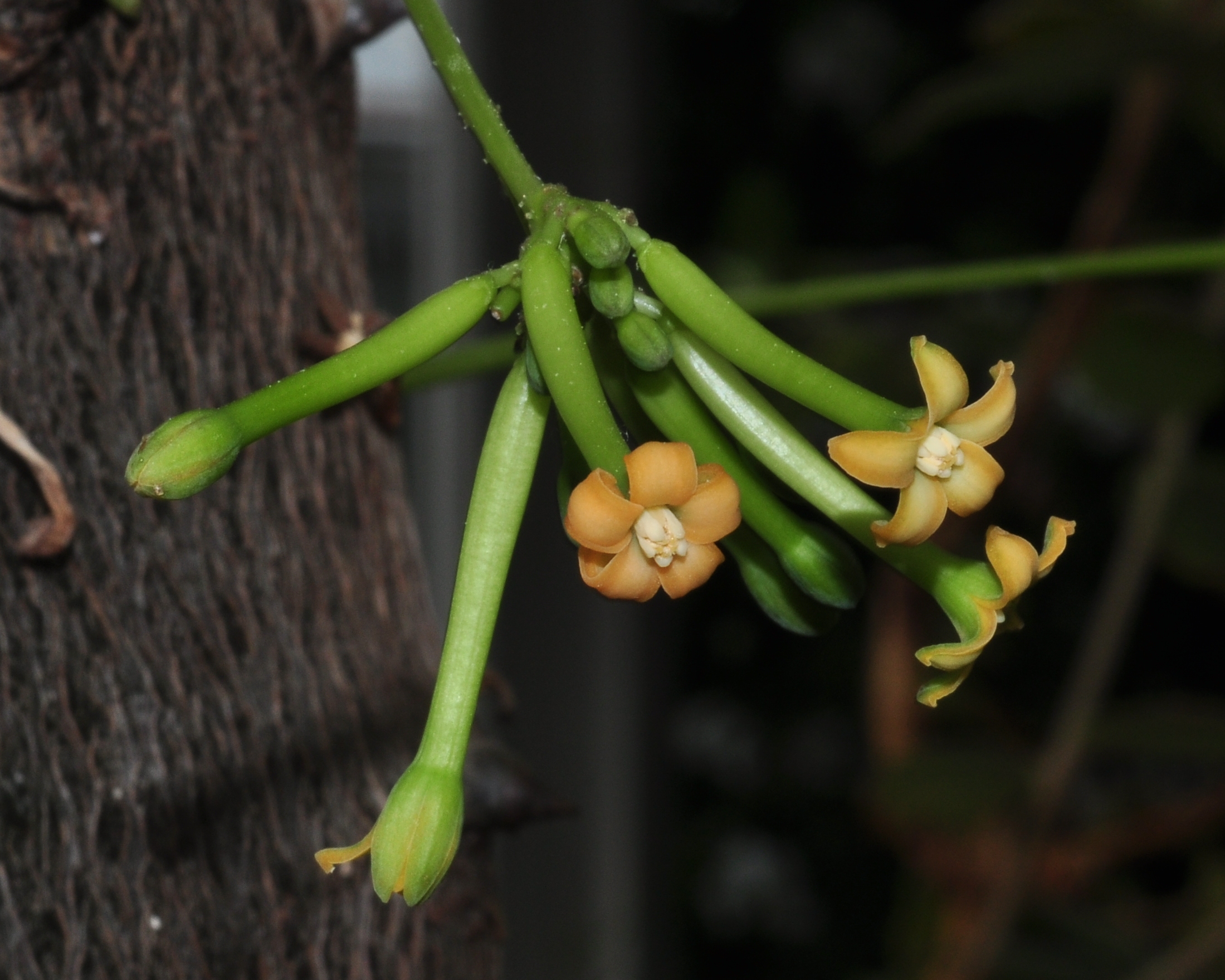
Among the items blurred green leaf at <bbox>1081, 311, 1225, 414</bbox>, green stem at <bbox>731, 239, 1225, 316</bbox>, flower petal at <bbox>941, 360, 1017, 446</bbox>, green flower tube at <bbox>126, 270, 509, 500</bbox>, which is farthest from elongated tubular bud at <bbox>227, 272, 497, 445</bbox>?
blurred green leaf at <bbox>1081, 311, 1225, 414</bbox>

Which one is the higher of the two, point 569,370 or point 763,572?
point 569,370

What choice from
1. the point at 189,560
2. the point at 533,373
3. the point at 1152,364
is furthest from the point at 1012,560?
the point at 1152,364

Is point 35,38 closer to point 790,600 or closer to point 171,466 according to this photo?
point 171,466

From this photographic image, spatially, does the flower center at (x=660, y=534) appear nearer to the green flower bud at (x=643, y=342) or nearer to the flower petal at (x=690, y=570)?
the flower petal at (x=690, y=570)

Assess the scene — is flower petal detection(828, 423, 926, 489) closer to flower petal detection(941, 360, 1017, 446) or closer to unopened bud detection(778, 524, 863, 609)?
flower petal detection(941, 360, 1017, 446)

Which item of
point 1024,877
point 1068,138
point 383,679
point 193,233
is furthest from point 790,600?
point 1068,138

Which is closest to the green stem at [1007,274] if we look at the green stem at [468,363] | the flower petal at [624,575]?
the green stem at [468,363]

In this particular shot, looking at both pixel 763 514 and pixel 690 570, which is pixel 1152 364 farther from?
pixel 690 570
